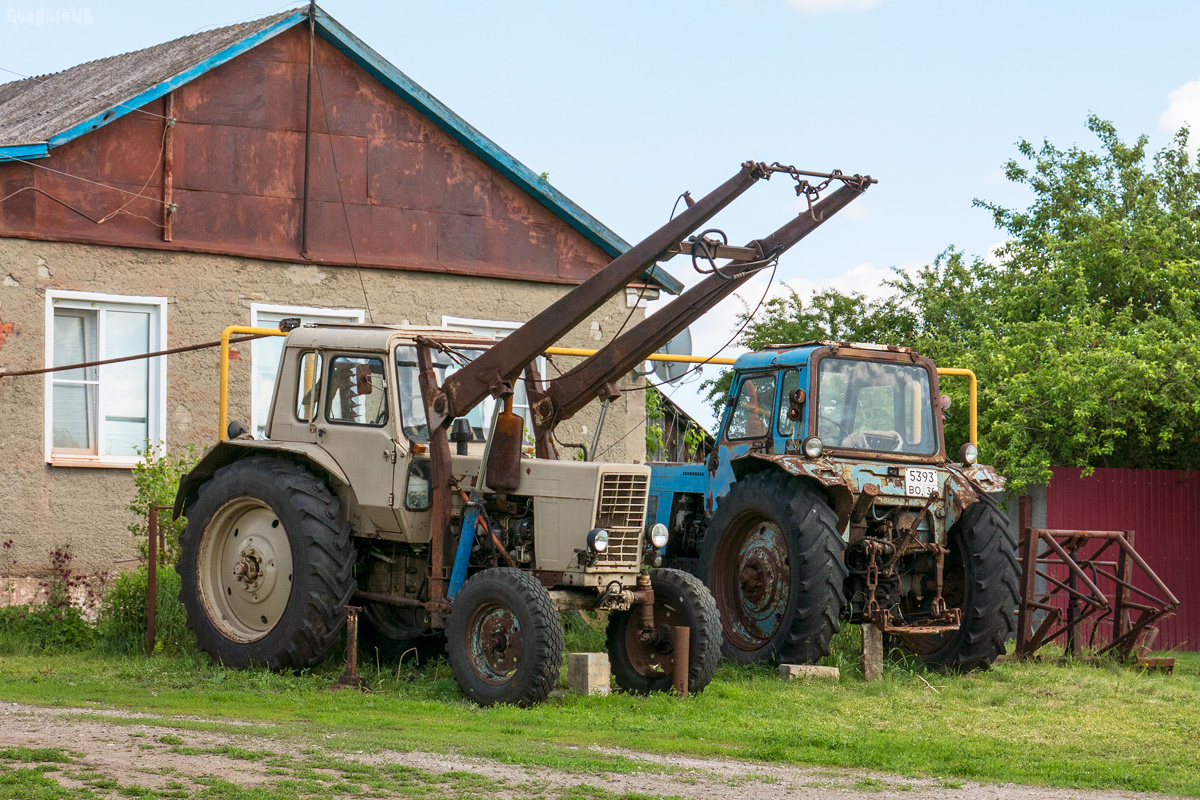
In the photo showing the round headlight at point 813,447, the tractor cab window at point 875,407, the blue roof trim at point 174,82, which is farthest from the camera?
the blue roof trim at point 174,82

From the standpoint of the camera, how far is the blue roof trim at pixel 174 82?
14461mm

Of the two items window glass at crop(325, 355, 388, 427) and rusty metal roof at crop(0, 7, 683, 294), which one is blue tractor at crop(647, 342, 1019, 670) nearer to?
rusty metal roof at crop(0, 7, 683, 294)

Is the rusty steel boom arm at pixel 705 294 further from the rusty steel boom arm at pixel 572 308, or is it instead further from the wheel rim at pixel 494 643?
the wheel rim at pixel 494 643

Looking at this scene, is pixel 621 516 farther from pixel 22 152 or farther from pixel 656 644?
pixel 22 152

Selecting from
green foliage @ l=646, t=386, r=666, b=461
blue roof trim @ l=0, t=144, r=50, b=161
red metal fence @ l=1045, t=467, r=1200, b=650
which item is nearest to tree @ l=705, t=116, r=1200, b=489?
red metal fence @ l=1045, t=467, r=1200, b=650

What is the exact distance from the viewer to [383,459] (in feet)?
35.2

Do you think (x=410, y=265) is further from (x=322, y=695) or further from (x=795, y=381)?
(x=322, y=695)

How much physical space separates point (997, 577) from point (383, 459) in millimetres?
4849

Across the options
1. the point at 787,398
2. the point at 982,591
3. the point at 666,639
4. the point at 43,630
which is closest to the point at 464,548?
the point at 666,639

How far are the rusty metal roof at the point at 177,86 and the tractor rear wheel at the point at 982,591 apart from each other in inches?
161

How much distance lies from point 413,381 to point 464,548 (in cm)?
133

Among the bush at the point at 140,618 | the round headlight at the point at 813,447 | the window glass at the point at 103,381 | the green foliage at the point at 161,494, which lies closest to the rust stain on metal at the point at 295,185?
the window glass at the point at 103,381

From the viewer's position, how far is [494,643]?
9508 millimetres

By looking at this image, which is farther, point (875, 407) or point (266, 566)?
point (875, 407)
